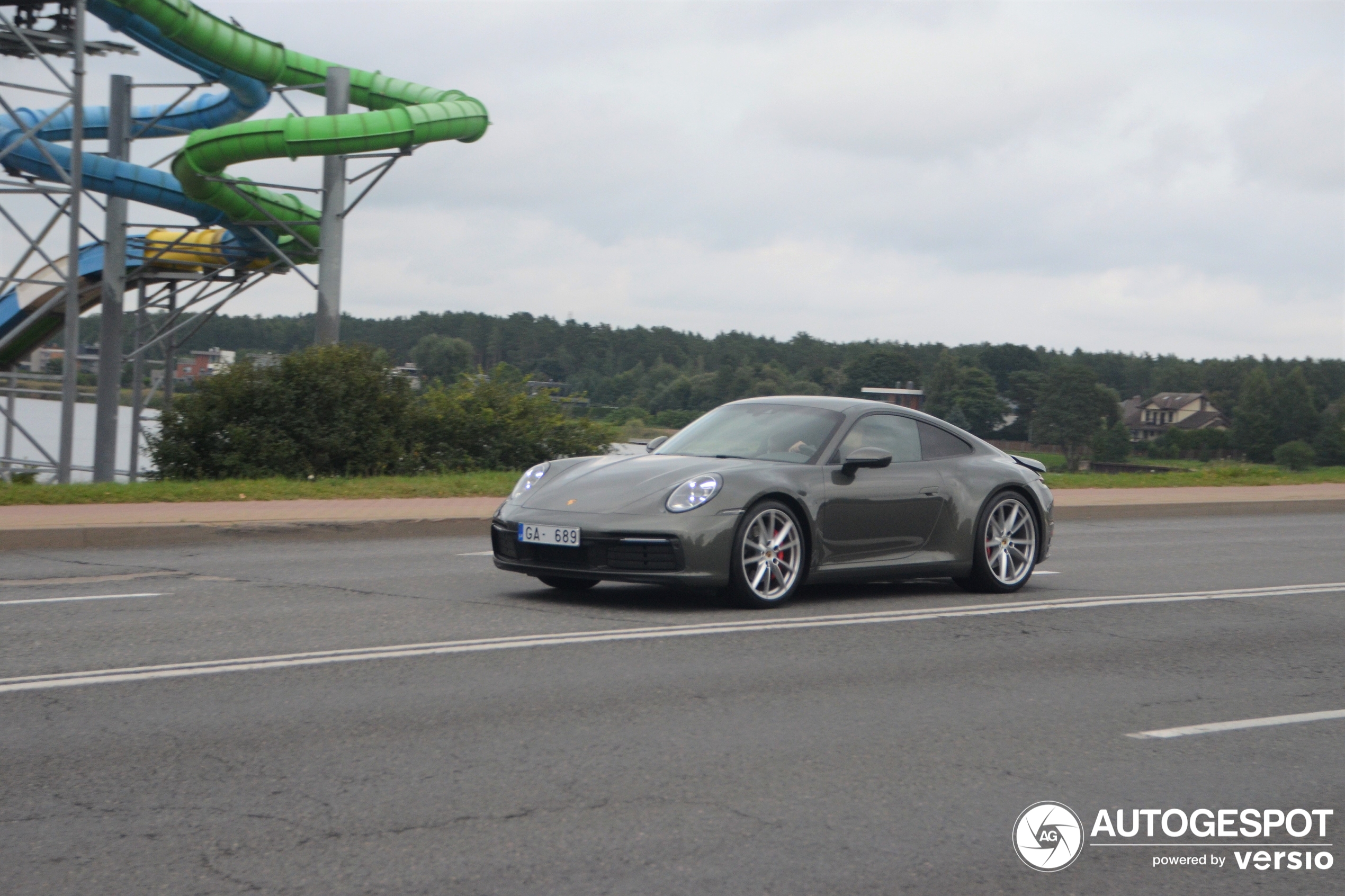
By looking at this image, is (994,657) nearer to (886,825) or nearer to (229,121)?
(886,825)

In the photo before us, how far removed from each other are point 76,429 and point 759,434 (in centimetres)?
2285

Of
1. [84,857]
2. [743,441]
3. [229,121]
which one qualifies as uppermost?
[229,121]

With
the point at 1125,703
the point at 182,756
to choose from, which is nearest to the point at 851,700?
the point at 1125,703

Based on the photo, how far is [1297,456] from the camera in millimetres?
35844

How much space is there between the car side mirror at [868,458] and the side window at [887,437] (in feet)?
0.62

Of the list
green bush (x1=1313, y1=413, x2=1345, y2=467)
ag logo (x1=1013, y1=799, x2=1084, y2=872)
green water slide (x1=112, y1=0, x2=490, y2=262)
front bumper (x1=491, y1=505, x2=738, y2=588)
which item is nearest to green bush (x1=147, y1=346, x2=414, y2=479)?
green water slide (x1=112, y1=0, x2=490, y2=262)

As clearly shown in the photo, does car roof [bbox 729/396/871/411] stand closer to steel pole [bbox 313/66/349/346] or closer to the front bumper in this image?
the front bumper

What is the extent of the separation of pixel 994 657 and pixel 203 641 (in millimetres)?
4264

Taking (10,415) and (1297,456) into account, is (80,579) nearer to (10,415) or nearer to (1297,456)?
(10,415)

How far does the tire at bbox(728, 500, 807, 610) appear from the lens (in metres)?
8.20

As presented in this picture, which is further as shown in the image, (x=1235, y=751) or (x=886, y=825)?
(x=1235, y=751)

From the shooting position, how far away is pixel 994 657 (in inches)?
284

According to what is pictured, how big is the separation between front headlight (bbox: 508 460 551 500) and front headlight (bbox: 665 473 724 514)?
42.6 inches

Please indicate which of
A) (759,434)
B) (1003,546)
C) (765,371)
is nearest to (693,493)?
(759,434)
